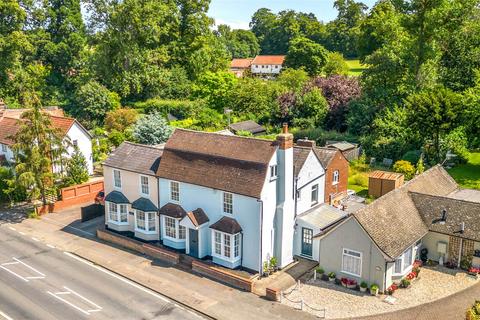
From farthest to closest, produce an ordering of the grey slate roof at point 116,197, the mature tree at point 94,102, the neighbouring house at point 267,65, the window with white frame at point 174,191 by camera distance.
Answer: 1. the neighbouring house at point 267,65
2. the mature tree at point 94,102
3. the grey slate roof at point 116,197
4. the window with white frame at point 174,191

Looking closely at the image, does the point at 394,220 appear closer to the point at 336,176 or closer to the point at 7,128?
the point at 336,176

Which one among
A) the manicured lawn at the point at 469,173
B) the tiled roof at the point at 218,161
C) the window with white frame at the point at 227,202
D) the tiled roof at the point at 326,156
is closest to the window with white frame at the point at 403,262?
the tiled roof at the point at 218,161

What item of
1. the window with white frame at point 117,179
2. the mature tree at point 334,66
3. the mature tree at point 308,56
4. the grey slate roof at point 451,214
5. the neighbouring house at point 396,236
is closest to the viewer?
the neighbouring house at point 396,236

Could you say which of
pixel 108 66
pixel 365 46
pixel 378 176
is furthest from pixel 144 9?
pixel 378 176

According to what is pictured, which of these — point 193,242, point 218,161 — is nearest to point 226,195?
point 218,161

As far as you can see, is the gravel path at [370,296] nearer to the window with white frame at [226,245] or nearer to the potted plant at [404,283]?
the potted plant at [404,283]

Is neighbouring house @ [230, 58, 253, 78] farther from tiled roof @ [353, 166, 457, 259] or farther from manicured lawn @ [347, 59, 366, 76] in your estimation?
tiled roof @ [353, 166, 457, 259]

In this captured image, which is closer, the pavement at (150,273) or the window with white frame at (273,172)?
the pavement at (150,273)

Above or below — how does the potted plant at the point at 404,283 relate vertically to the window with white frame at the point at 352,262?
below
